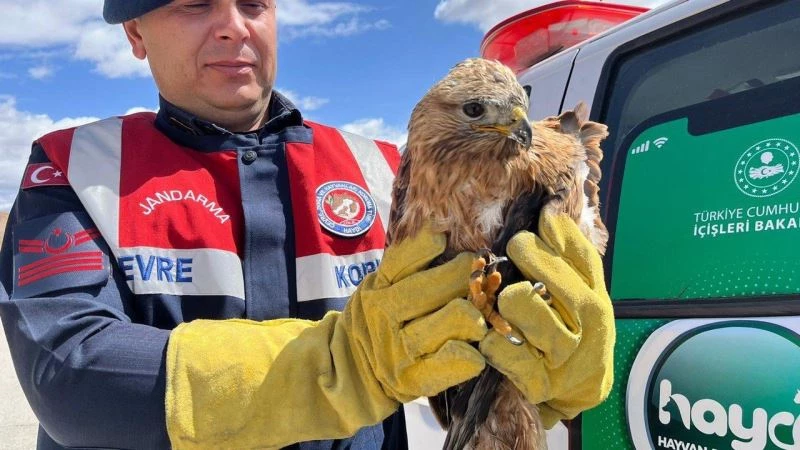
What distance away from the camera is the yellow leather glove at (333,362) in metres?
1.68

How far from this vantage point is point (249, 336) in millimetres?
1796

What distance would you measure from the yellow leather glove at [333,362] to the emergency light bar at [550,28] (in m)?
1.80

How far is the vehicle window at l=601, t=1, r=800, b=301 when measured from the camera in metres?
1.80

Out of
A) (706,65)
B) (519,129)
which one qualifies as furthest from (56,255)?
(706,65)

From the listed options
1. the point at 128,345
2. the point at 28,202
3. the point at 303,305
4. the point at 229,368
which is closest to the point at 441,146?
the point at 303,305

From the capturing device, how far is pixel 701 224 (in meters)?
1.98

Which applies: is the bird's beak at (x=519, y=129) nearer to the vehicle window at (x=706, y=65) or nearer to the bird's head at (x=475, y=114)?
the bird's head at (x=475, y=114)

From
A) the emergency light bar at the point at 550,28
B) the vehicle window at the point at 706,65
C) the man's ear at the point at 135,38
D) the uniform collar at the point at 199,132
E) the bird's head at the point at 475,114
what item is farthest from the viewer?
the emergency light bar at the point at 550,28

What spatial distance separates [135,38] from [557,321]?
A: 1.68 metres

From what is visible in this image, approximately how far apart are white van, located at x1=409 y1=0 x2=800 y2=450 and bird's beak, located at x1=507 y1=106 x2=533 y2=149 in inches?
22.6

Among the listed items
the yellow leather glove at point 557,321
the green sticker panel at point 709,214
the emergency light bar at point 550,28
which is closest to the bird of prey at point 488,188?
the yellow leather glove at point 557,321

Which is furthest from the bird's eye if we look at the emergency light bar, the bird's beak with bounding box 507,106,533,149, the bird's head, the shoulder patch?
the emergency light bar

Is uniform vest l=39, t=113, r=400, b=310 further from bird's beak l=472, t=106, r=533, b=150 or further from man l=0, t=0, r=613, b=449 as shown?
bird's beak l=472, t=106, r=533, b=150

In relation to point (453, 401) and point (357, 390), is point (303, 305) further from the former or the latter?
point (453, 401)
